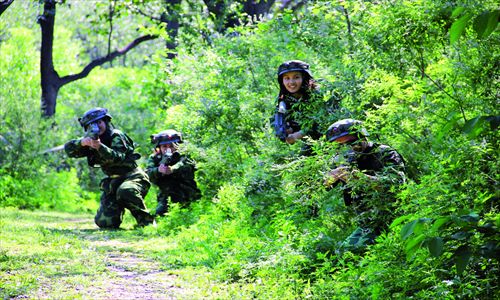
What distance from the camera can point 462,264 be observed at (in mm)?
3568

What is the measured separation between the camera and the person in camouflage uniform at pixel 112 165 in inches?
Result: 459

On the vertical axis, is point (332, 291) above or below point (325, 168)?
below

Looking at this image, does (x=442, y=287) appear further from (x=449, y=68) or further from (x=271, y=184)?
(x=271, y=184)

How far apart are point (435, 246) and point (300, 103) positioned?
5.25 meters

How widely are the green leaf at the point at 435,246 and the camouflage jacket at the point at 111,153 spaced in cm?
861

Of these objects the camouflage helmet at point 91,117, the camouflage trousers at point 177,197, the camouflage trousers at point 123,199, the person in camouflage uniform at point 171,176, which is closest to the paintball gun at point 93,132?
the camouflage helmet at point 91,117

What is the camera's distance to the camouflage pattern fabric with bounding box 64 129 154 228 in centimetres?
1180

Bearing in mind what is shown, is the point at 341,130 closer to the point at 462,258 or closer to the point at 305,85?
the point at 305,85

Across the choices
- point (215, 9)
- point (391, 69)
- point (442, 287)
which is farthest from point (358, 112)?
point (215, 9)

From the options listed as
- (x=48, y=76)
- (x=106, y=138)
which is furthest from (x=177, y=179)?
(x=48, y=76)

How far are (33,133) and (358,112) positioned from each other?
488 inches

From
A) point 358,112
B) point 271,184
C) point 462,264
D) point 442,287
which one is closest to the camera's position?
point 462,264

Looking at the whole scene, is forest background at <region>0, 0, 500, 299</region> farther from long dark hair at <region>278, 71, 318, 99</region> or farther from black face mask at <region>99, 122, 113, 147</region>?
black face mask at <region>99, 122, 113, 147</region>

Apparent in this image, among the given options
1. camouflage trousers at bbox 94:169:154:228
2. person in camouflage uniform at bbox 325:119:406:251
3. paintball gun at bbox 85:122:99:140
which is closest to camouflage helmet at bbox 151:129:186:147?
camouflage trousers at bbox 94:169:154:228
